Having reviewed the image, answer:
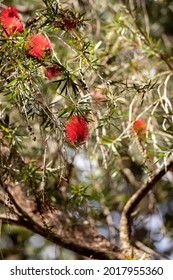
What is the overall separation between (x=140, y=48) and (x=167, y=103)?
0.47m

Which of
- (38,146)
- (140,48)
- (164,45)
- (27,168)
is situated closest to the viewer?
(27,168)

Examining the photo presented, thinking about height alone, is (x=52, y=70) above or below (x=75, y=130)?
above

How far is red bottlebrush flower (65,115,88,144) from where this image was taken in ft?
5.23

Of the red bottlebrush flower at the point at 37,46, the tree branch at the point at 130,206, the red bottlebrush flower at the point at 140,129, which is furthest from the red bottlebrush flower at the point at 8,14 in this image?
the tree branch at the point at 130,206

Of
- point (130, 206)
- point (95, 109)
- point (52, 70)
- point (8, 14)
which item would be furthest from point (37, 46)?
point (130, 206)

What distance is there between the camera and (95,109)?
7.30 ft

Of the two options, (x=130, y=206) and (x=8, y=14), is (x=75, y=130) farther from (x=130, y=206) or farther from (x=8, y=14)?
(x=130, y=206)

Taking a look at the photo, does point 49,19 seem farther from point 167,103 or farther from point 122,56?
point 122,56

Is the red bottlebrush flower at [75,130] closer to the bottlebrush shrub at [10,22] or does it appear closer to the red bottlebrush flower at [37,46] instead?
the red bottlebrush flower at [37,46]

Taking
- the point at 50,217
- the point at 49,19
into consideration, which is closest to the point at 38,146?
the point at 50,217

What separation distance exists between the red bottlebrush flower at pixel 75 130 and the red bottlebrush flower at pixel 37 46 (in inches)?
8.3

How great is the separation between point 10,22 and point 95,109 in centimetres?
67
